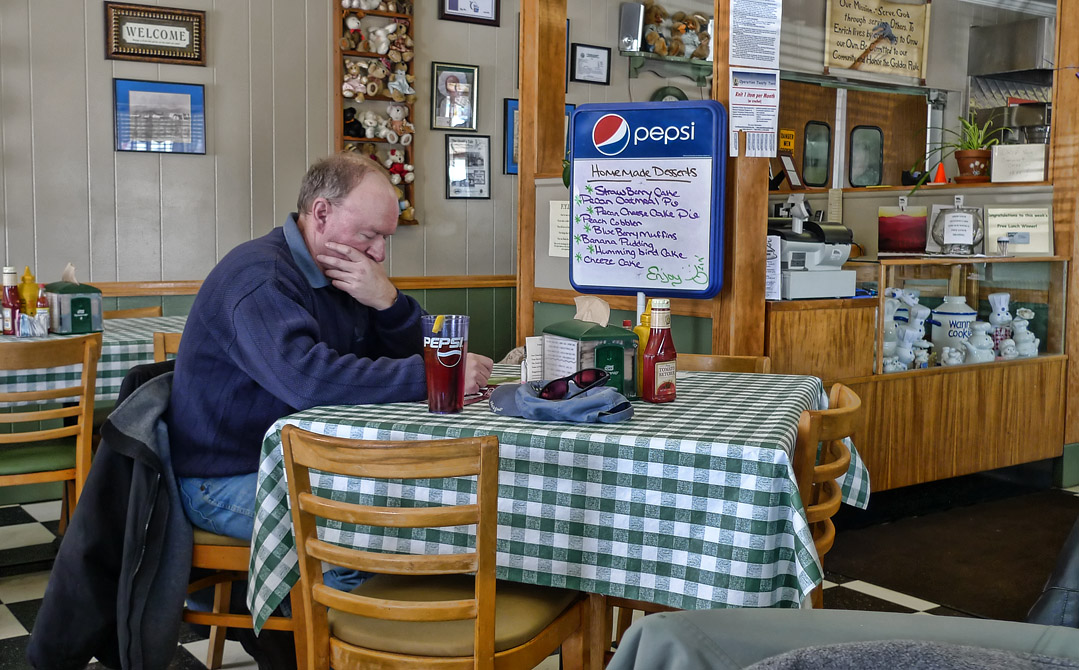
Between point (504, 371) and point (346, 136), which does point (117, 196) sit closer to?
point (346, 136)

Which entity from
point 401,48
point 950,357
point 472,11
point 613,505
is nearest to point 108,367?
point 613,505

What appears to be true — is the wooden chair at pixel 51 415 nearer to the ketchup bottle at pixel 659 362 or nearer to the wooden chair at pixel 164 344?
the wooden chair at pixel 164 344

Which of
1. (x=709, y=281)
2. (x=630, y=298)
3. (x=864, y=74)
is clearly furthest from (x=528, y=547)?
(x=864, y=74)

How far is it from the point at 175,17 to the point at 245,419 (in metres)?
3.42

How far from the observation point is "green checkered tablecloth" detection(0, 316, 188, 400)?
131 inches

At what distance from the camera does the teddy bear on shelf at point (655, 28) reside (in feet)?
20.6

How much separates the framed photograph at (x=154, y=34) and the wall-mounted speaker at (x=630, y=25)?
2.57m

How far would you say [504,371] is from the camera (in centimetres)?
266

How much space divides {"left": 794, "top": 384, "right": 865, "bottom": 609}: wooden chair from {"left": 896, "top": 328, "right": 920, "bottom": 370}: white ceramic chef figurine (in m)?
2.11

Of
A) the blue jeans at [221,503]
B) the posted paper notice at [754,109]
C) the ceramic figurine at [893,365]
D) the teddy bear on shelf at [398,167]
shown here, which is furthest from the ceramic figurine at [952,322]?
the blue jeans at [221,503]

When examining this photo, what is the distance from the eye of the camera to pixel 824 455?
235 cm

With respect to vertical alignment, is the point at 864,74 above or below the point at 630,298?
above

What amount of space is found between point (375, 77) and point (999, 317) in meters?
3.48

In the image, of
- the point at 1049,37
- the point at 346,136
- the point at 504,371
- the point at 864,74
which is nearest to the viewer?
the point at 504,371
